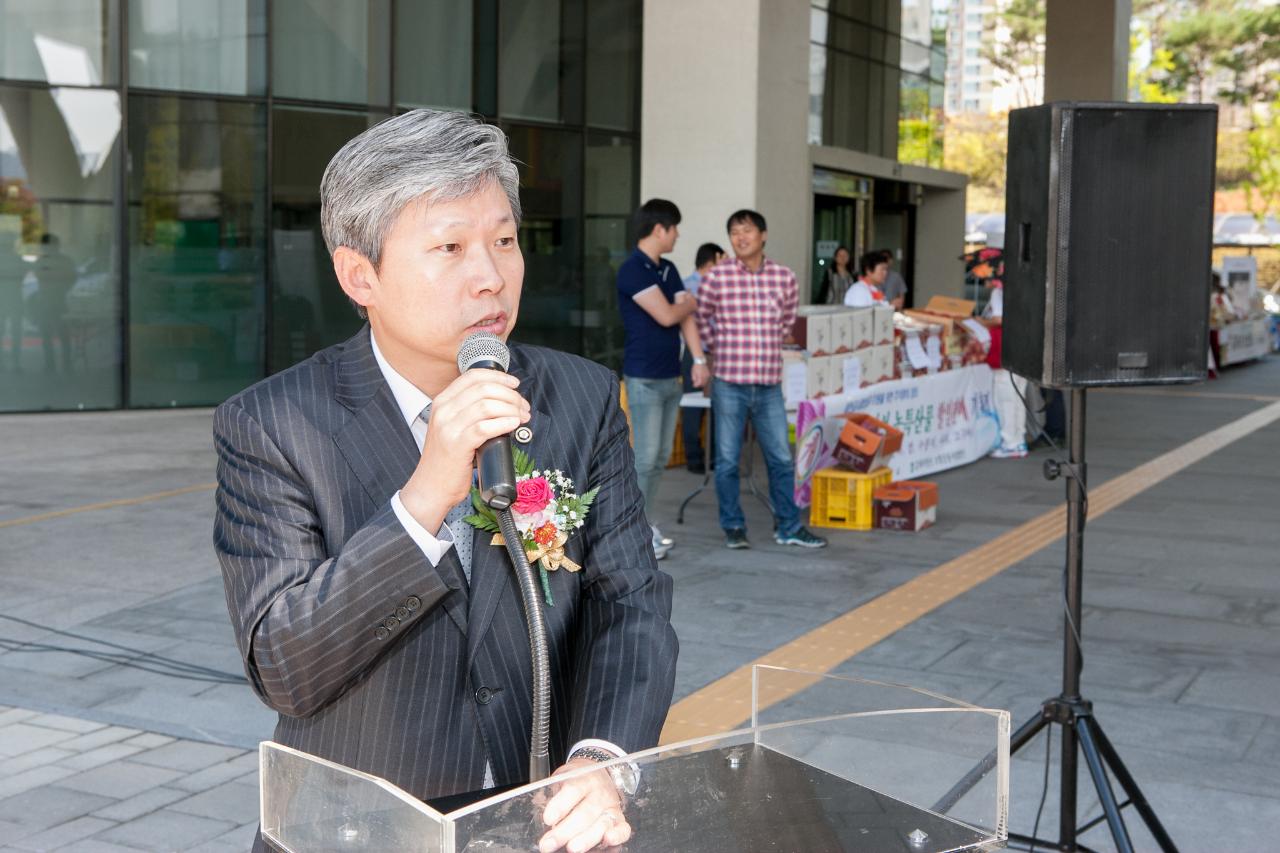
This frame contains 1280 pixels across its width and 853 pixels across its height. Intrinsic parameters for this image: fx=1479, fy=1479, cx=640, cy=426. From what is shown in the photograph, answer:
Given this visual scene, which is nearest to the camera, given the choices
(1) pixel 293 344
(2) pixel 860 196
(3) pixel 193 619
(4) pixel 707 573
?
(3) pixel 193 619

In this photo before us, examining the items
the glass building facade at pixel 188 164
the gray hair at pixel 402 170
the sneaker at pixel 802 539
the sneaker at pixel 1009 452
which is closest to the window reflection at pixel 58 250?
the glass building facade at pixel 188 164

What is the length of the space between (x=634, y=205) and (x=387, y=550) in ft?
55.4

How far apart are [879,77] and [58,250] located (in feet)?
43.1

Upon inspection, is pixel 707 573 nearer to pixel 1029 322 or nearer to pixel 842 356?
pixel 842 356

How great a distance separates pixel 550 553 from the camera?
1.83m

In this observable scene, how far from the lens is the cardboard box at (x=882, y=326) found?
10.6 m

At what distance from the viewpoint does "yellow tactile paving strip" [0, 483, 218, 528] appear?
8.66m

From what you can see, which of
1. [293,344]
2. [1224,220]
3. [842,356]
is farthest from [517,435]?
[1224,220]

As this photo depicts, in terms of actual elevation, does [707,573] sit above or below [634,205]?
→ below

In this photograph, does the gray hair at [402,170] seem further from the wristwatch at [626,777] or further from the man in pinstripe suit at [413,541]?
the wristwatch at [626,777]

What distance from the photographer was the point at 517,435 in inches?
64.4

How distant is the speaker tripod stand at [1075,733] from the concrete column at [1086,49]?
675 inches

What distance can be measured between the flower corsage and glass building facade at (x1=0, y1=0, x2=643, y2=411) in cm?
1325

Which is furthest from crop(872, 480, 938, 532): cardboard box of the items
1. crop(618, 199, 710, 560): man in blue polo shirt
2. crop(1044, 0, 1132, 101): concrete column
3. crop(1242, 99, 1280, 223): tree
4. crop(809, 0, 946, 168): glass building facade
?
crop(1242, 99, 1280, 223): tree
